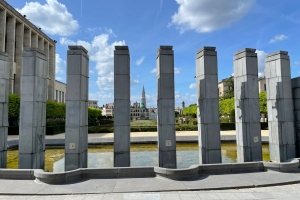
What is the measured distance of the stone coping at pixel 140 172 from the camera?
7829 mm

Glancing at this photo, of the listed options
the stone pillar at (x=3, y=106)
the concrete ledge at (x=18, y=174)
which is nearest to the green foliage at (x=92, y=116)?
the stone pillar at (x=3, y=106)

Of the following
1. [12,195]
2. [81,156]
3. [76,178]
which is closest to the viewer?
[12,195]

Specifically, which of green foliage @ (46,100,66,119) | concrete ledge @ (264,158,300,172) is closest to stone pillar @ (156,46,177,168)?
concrete ledge @ (264,158,300,172)

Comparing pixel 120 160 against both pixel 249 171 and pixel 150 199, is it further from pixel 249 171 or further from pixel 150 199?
pixel 249 171

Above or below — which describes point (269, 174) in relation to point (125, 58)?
below

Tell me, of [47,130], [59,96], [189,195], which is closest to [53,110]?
[47,130]

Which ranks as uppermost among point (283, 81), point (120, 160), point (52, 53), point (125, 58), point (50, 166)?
point (52, 53)

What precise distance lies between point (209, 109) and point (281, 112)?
4131 millimetres

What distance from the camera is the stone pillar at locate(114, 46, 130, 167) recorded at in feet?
33.4

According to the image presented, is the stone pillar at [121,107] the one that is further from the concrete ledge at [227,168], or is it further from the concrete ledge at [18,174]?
the concrete ledge at [227,168]

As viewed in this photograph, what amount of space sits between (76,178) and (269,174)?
790 cm

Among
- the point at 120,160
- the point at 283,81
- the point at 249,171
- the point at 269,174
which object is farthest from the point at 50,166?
the point at 283,81

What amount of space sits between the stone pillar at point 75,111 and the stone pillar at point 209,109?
6095 millimetres

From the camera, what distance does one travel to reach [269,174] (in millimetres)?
8648
